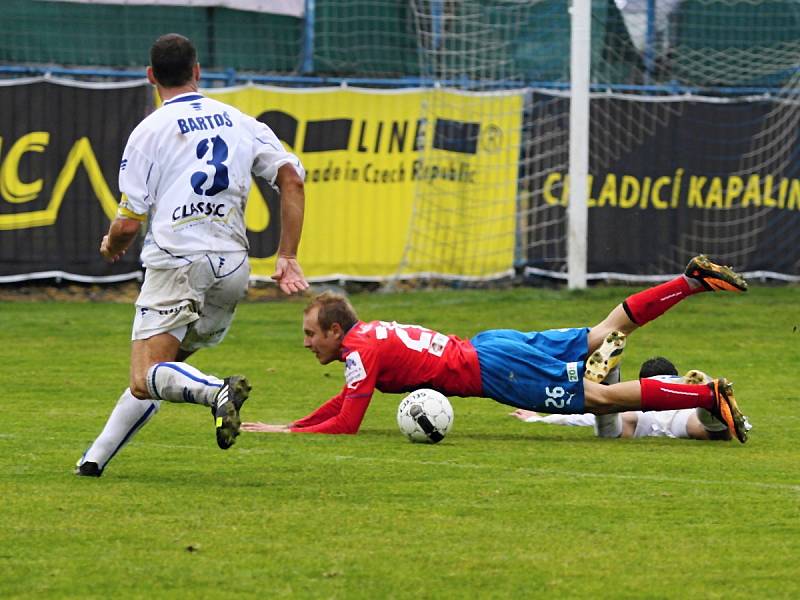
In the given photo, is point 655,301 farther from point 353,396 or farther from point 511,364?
point 353,396

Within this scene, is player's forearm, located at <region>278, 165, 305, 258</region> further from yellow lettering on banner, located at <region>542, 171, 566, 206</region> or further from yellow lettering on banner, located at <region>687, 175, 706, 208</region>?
yellow lettering on banner, located at <region>687, 175, 706, 208</region>

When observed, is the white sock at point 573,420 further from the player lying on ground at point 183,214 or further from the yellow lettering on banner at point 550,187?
the yellow lettering on banner at point 550,187

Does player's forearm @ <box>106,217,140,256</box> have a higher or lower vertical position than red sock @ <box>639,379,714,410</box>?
higher

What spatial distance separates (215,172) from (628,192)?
12670 mm

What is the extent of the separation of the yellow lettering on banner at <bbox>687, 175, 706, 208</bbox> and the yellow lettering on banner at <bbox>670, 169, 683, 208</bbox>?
0.46 ft

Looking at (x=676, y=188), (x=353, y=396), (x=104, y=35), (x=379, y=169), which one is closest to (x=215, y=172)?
(x=353, y=396)

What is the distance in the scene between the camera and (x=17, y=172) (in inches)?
678

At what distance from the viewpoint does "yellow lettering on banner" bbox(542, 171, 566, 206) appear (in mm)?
18766

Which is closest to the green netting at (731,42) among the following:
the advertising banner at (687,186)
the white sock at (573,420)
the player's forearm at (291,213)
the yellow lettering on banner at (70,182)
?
the advertising banner at (687,186)

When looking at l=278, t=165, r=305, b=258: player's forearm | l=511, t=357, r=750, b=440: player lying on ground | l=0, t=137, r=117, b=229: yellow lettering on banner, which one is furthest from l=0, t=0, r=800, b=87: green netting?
l=278, t=165, r=305, b=258: player's forearm

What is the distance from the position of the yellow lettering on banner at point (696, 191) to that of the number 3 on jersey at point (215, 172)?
42.7 feet

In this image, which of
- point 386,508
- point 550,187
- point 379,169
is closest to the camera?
point 386,508

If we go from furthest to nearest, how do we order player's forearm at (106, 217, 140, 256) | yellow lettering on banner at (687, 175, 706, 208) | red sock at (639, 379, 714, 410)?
yellow lettering on banner at (687, 175, 706, 208) < red sock at (639, 379, 714, 410) < player's forearm at (106, 217, 140, 256)

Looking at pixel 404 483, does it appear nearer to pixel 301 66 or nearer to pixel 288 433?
pixel 288 433
